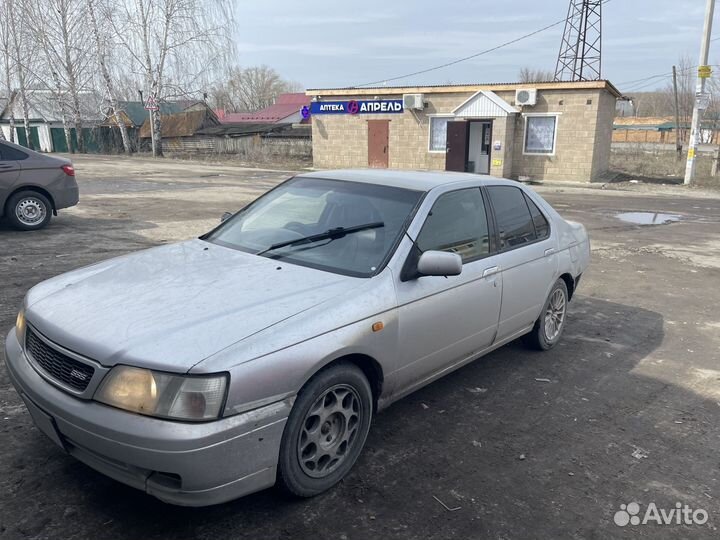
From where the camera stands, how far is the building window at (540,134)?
914 inches

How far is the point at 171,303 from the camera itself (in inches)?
111

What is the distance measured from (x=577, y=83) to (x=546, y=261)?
20244 millimetres

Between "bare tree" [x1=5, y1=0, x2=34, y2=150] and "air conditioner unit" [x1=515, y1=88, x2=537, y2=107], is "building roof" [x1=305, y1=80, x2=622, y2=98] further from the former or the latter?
"bare tree" [x1=5, y1=0, x2=34, y2=150]

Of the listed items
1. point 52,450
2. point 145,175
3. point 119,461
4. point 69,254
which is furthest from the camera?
point 145,175

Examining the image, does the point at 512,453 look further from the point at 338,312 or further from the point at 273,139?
the point at 273,139

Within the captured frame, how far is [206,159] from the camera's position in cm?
3562

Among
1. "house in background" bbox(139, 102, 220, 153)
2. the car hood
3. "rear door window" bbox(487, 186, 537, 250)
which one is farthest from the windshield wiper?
"house in background" bbox(139, 102, 220, 153)

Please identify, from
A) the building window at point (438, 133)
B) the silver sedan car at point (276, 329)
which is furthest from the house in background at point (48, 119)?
the silver sedan car at point (276, 329)

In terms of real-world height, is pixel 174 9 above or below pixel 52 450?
above

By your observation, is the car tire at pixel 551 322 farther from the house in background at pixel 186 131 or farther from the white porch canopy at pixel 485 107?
the house in background at pixel 186 131

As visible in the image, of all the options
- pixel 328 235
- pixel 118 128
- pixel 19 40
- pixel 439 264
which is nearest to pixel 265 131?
pixel 118 128

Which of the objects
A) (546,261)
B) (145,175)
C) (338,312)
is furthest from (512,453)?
(145,175)

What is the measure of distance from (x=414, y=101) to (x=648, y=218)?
1387 centimetres

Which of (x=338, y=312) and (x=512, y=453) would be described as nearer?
(x=338, y=312)
